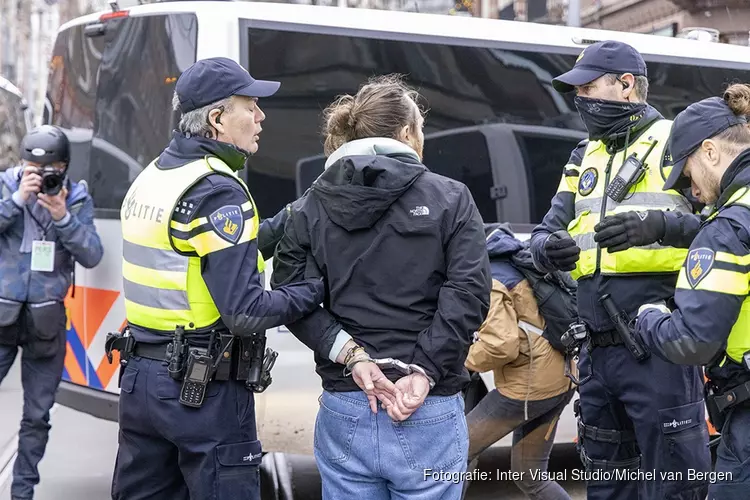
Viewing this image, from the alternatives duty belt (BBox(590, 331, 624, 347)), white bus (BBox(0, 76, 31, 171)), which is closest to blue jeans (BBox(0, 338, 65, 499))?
duty belt (BBox(590, 331, 624, 347))

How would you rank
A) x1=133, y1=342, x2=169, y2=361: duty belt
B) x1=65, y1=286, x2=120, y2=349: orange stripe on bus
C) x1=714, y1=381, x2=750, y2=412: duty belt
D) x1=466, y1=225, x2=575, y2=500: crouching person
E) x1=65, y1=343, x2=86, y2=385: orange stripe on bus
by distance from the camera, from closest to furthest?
x1=714, y1=381, x2=750, y2=412: duty belt → x1=133, y1=342, x2=169, y2=361: duty belt → x1=466, y1=225, x2=575, y2=500: crouching person → x1=65, y1=286, x2=120, y2=349: orange stripe on bus → x1=65, y1=343, x2=86, y2=385: orange stripe on bus

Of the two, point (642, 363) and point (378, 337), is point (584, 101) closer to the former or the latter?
point (642, 363)

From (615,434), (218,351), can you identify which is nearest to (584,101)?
(615,434)

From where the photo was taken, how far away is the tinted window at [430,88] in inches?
200

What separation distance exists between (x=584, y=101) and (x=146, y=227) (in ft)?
6.07

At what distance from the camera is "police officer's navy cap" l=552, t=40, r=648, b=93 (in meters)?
3.91

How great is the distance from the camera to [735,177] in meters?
2.87

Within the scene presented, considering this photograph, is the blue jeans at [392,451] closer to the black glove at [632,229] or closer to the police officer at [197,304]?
the police officer at [197,304]

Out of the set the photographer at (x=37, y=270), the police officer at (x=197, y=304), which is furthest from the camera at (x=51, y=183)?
the police officer at (x=197, y=304)

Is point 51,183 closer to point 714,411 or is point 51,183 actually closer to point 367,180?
point 367,180

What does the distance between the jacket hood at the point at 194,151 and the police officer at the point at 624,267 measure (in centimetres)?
130

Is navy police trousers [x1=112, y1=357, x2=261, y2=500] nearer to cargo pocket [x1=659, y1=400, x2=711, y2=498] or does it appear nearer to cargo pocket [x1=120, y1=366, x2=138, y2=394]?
cargo pocket [x1=120, y1=366, x2=138, y2=394]

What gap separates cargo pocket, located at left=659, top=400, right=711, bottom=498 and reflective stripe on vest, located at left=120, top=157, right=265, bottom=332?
1.65 meters

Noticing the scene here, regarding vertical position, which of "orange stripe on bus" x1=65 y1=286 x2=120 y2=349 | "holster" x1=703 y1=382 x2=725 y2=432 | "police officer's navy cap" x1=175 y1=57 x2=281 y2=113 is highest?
"police officer's navy cap" x1=175 y1=57 x2=281 y2=113
